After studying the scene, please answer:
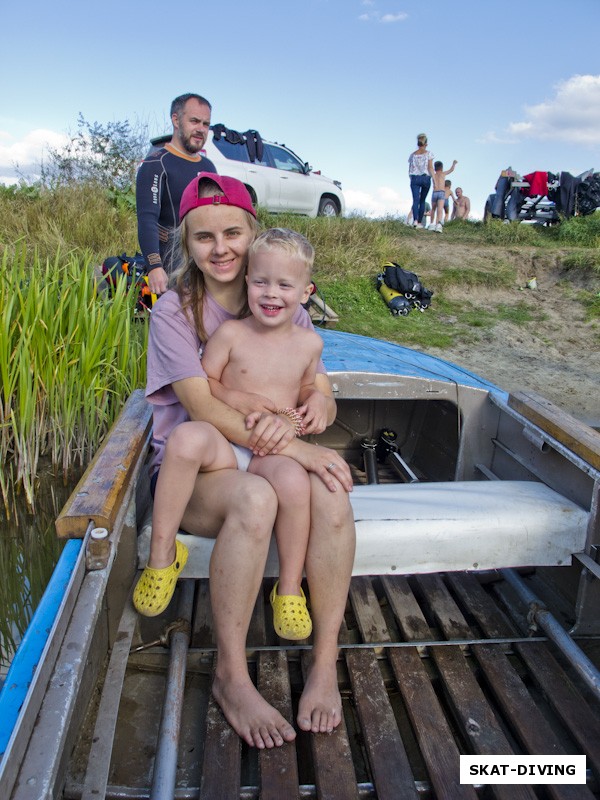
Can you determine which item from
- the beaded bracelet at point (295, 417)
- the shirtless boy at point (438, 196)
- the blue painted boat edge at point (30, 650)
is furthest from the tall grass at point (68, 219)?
the shirtless boy at point (438, 196)

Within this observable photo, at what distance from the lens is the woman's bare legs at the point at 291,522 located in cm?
176

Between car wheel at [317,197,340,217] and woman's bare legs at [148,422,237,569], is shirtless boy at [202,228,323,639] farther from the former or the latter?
car wheel at [317,197,340,217]

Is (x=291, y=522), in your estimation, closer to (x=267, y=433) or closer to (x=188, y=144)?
(x=267, y=433)

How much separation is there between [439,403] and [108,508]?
2.03 m

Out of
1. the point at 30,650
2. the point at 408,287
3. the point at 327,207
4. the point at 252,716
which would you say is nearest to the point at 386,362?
the point at 252,716

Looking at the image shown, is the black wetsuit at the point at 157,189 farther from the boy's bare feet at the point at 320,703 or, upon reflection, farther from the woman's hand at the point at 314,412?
the boy's bare feet at the point at 320,703

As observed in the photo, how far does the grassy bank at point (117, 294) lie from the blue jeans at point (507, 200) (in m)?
0.49

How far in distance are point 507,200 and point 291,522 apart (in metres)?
11.7

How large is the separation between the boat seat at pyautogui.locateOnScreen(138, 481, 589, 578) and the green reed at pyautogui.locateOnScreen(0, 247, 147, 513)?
65.7 inches

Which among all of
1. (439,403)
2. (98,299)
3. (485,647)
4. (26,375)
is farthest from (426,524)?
(98,299)

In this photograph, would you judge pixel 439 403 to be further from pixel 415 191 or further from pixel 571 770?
pixel 415 191

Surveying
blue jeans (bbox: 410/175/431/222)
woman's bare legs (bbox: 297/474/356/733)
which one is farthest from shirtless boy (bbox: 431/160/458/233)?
woman's bare legs (bbox: 297/474/356/733)

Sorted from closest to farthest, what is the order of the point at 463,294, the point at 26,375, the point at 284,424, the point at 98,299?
the point at 284,424
the point at 26,375
the point at 98,299
the point at 463,294

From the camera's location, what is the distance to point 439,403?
3234 mm
